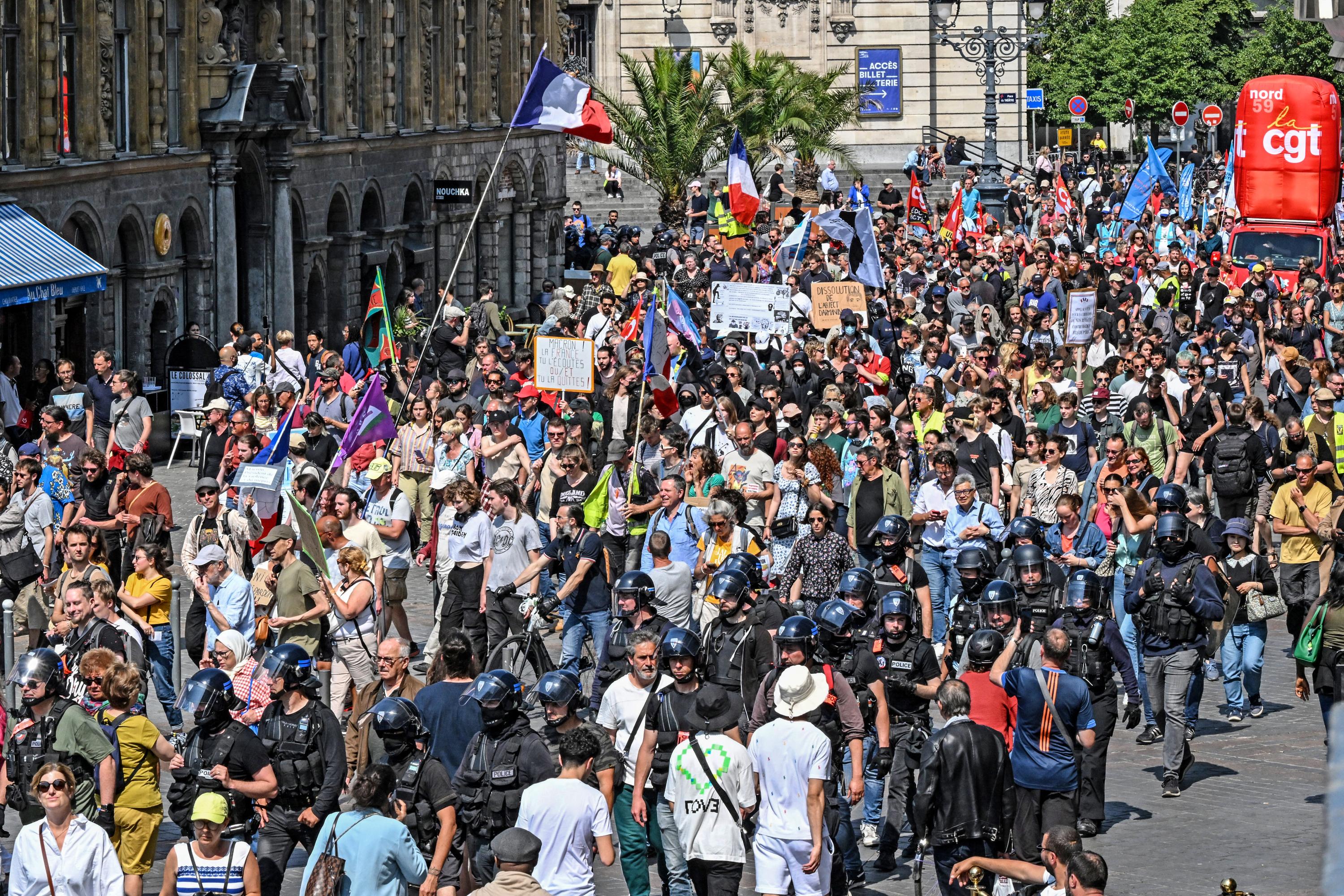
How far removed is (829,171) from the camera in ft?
171

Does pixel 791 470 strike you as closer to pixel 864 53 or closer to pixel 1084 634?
pixel 1084 634

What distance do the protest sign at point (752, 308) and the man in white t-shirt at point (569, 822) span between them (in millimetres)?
15232

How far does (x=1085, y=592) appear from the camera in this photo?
40.5 ft

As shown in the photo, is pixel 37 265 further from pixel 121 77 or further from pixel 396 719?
pixel 396 719

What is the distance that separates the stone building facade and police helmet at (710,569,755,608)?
16.3 m

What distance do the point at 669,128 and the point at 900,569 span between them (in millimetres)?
35805

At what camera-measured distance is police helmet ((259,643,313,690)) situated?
32.8ft

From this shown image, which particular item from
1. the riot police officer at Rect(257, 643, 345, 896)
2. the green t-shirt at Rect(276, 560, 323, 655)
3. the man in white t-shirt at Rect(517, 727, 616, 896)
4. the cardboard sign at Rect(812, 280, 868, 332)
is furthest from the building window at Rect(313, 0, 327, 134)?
the man in white t-shirt at Rect(517, 727, 616, 896)

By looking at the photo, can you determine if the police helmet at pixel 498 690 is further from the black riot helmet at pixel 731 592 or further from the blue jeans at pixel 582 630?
the blue jeans at pixel 582 630

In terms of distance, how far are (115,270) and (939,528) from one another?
15516mm

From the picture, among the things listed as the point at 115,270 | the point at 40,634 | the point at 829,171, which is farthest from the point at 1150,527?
the point at 829,171

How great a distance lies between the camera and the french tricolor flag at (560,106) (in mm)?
23453

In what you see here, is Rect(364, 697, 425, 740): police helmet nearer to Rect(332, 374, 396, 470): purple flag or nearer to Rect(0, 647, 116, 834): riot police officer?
Rect(0, 647, 116, 834): riot police officer

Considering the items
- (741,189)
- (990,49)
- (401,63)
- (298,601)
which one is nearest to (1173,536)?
(298,601)
